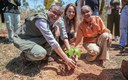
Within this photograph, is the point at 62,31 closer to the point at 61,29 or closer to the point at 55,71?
the point at 61,29

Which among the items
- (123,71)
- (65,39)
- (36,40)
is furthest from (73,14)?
(123,71)

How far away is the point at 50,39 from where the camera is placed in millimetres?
4531

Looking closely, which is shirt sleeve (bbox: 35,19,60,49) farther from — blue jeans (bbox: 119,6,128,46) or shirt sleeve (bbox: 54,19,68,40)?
blue jeans (bbox: 119,6,128,46)

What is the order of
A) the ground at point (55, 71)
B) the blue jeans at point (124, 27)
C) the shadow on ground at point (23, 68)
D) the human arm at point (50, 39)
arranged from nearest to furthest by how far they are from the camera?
the human arm at point (50, 39)
the ground at point (55, 71)
the shadow on ground at point (23, 68)
the blue jeans at point (124, 27)

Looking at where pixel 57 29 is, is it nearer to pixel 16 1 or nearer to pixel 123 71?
pixel 123 71

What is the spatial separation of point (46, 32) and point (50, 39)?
13 centimetres

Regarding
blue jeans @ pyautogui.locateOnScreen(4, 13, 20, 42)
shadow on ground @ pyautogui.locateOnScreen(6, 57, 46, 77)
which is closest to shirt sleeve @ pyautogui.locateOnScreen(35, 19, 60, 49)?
shadow on ground @ pyautogui.locateOnScreen(6, 57, 46, 77)

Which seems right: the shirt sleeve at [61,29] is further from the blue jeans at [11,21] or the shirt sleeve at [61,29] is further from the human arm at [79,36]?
the blue jeans at [11,21]

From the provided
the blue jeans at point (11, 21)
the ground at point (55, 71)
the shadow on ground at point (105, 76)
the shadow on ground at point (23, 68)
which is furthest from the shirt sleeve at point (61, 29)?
the blue jeans at point (11, 21)

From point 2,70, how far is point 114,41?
358 centimetres

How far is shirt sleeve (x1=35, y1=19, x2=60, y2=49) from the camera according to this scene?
449 centimetres

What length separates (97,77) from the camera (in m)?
4.90

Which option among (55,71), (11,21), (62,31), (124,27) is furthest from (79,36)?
(11,21)

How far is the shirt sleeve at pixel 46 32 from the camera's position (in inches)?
Result: 177
